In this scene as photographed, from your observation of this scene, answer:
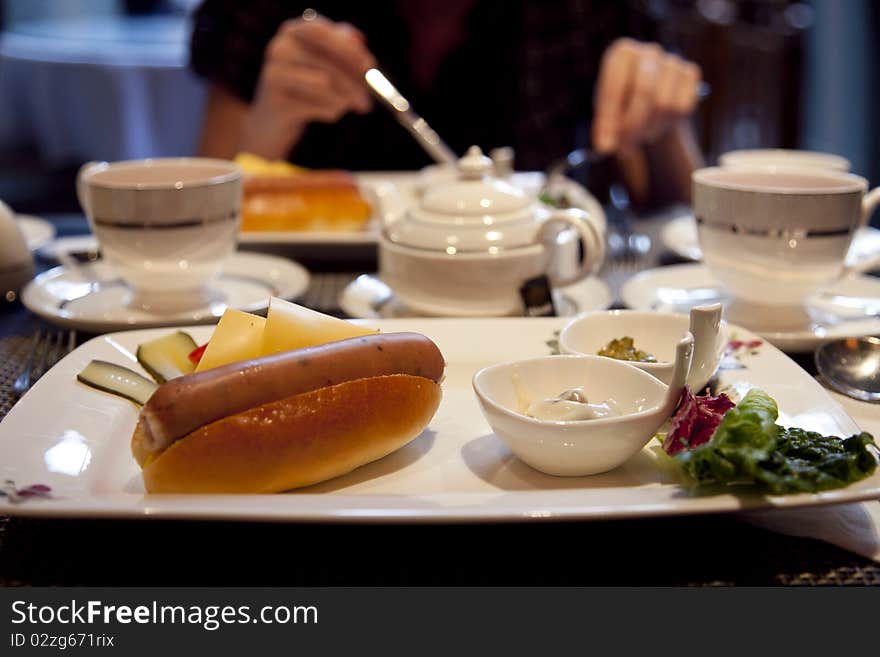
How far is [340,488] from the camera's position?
0.90 meters

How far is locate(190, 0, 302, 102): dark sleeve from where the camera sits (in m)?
2.86

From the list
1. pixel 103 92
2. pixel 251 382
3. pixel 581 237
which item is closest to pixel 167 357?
pixel 251 382

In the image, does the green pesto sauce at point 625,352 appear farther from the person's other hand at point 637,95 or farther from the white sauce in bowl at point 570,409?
the person's other hand at point 637,95

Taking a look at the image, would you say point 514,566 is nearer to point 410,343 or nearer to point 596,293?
point 410,343

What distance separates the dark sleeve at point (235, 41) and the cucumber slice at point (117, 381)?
1993 millimetres

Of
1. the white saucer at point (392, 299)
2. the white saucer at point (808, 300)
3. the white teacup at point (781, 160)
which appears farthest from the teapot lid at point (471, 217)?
the white teacup at point (781, 160)

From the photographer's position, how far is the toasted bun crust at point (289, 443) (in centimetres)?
82

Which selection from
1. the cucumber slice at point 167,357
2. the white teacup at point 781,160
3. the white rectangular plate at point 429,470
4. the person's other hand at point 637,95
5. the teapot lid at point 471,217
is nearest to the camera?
the white rectangular plate at point 429,470

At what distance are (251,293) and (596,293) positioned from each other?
0.62 meters

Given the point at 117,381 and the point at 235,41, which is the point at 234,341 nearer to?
the point at 117,381

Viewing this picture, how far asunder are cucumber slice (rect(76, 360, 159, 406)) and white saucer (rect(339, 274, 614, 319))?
0.45 m

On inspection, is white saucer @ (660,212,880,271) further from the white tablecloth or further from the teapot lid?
the white tablecloth

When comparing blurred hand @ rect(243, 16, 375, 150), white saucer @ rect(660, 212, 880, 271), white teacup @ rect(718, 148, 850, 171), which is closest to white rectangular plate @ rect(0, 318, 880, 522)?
white saucer @ rect(660, 212, 880, 271)
